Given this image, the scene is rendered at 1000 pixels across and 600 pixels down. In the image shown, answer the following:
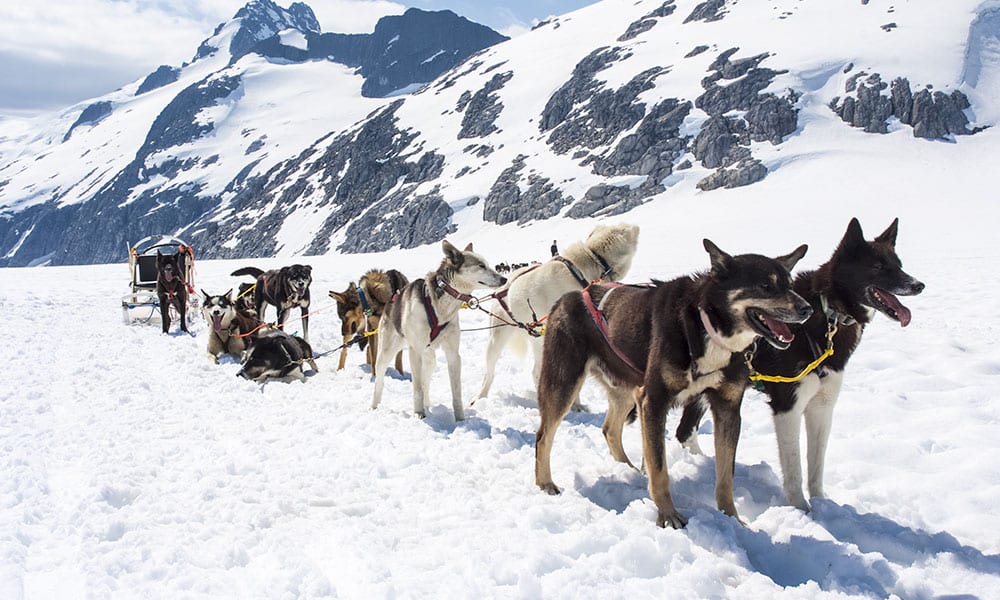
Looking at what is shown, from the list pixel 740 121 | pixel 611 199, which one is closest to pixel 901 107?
pixel 740 121

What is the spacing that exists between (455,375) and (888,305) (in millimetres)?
4155

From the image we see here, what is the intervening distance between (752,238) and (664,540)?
39544 millimetres

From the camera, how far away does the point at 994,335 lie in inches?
338

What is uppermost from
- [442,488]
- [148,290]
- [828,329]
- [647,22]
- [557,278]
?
[647,22]

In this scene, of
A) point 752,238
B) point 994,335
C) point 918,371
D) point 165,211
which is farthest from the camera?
point 165,211

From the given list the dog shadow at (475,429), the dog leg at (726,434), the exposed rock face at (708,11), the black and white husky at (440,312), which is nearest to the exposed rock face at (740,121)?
the exposed rock face at (708,11)

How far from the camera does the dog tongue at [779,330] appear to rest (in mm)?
3230

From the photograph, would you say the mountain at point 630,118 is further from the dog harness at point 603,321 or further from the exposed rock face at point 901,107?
the dog harness at point 603,321

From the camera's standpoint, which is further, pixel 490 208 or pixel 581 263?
pixel 490 208

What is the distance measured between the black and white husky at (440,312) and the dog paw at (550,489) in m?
2.21

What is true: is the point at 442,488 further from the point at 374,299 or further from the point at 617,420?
the point at 374,299

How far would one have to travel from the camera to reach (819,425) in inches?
155

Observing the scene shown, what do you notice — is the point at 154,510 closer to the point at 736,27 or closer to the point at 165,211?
the point at 736,27

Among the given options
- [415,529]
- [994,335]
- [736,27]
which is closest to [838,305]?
[415,529]
